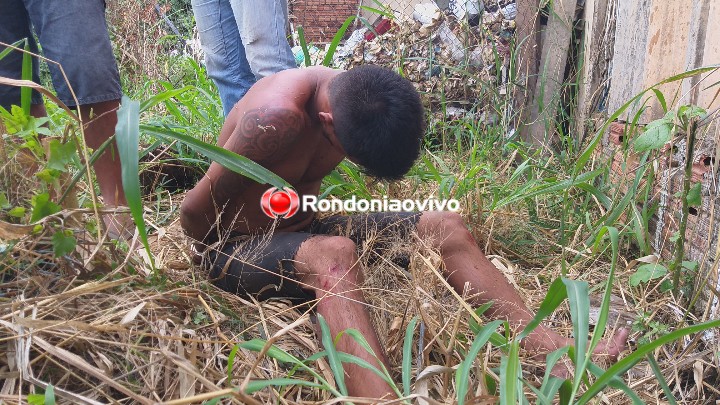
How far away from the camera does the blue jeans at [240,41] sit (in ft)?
9.31

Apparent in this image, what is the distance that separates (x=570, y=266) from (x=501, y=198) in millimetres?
566

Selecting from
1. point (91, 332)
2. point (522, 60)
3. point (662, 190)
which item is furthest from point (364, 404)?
point (522, 60)

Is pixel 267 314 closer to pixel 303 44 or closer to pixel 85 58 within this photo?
pixel 85 58

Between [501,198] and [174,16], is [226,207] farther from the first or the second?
[174,16]

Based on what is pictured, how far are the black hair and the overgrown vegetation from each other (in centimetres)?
29

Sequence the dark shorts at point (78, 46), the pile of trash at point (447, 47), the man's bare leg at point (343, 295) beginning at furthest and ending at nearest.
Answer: the pile of trash at point (447, 47) < the dark shorts at point (78, 46) < the man's bare leg at point (343, 295)

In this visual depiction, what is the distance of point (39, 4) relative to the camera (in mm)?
2395

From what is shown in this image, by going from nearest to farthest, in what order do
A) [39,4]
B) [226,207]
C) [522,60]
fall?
[226,207] → [39,4] → [522,60]

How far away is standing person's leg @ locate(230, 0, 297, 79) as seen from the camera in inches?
111

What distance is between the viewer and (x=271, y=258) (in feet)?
6.34

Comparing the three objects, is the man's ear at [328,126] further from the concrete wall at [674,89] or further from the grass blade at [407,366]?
the concrete wall at [674,89]

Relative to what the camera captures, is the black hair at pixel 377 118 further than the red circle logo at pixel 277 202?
No

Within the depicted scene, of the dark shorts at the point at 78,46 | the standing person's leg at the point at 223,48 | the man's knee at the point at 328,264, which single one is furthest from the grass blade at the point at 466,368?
the standing person's leg at the point at 223,48

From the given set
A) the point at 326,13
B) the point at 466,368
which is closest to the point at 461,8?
the point at 466,368
